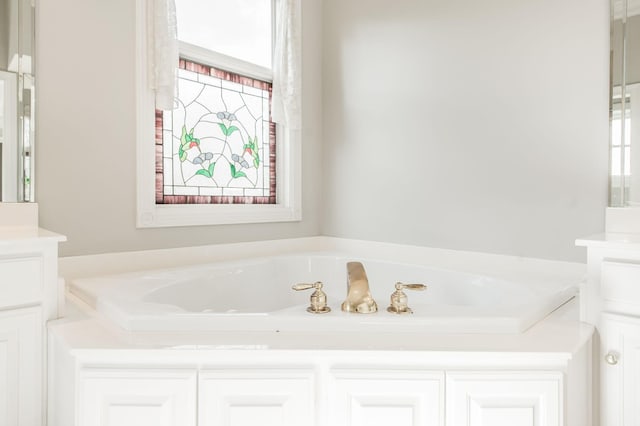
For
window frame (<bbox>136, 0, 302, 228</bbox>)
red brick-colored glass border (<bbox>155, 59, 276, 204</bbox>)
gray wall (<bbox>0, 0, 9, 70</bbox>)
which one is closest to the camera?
gray wall (<bbox>0, 0, 9, 70</bbox>)

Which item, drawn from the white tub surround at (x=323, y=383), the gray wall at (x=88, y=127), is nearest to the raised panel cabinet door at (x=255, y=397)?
the white tub surround at (x=323, y=383)

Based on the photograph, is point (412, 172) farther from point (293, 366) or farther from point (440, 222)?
point (293, 366)

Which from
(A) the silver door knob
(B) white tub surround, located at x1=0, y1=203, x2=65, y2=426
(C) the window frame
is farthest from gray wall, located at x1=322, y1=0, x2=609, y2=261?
(B) white tub surround, located at x1=0, y1=203, x2=65, y2=426

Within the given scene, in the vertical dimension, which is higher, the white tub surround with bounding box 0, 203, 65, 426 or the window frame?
the window frame

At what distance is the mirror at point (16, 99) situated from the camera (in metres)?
1.59

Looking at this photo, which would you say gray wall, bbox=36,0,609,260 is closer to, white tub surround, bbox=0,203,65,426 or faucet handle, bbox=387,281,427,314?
white tub surround, bbox=0,203,65,426

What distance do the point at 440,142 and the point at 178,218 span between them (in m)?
1.38

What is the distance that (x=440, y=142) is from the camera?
2.21 meters

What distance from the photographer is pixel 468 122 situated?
2098 millimetres

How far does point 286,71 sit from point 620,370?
2.16 metres

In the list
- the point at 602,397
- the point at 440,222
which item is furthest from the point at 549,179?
the point at 602,397

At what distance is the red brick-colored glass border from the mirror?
1.84 feet

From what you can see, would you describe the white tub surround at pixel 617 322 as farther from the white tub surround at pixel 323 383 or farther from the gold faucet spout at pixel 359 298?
the gold faucet spout at pixel 359 298

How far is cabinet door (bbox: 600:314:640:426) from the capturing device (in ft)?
4.00
